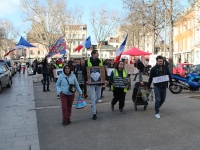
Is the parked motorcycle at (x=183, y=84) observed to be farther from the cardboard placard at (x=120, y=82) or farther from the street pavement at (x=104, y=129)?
the cardboard placard at (x=120, y=82)

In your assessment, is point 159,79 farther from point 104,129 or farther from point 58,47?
point 58,47

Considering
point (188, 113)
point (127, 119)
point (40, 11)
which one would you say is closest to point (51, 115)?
point (127, 119)

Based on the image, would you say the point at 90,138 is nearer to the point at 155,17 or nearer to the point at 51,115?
the point at 51,115

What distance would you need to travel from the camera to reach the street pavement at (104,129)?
4875 millimetres

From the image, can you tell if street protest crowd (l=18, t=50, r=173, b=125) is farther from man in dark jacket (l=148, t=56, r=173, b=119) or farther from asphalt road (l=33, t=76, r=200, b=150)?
asphalt road (l=33, t=76, r=200, b=150)

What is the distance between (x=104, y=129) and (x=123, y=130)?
0.45 metres

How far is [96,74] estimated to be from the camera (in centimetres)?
A: 685

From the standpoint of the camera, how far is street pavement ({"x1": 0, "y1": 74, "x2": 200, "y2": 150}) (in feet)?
16.0

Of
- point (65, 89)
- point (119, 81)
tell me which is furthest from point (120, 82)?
point (65, 89)

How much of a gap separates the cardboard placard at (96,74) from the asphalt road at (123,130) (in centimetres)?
109

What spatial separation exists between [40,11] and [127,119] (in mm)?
42377

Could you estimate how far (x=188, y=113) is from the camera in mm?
7473

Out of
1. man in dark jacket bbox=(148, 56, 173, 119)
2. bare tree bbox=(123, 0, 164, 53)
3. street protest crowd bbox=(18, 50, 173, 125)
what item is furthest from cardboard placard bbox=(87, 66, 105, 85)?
bare tree bbox=(123, 0, 164, 53)

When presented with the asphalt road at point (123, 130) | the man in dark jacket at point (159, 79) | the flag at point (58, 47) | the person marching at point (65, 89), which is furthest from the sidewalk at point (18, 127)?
the flag at point (58, 47)
